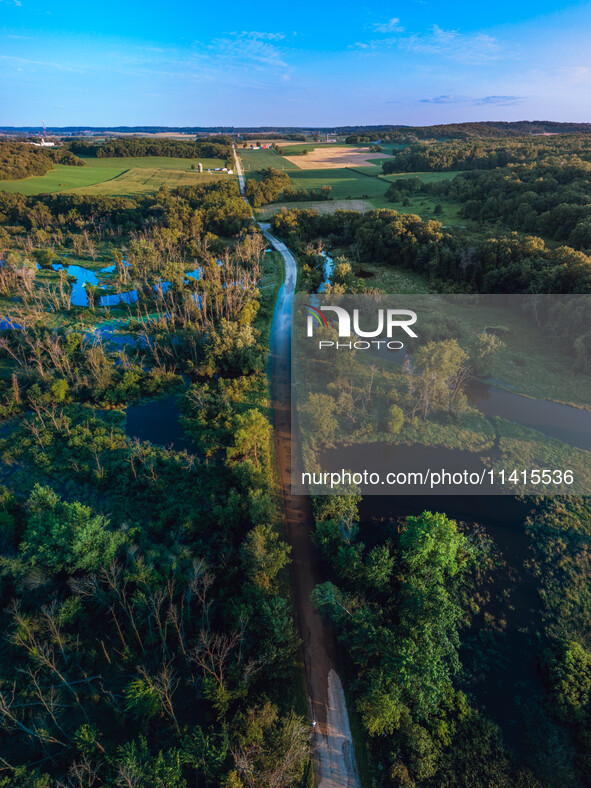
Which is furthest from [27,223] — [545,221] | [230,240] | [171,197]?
[545,221]

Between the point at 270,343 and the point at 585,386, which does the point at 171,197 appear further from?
the point at 585,386

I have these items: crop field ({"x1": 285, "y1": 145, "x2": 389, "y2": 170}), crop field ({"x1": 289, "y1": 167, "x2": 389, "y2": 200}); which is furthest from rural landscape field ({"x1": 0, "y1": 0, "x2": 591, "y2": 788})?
crop field ({"x1": 285, "y1": 145, "x2": 389, "y2": 170})

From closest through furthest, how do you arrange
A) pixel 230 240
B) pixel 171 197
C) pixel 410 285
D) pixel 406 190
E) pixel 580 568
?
pixel 580 568
pixel 410 285
pixel 230 240
pixel 171 197
pixel 406 190

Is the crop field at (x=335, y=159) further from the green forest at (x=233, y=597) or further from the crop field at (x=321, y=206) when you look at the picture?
the green forest at (x=233, y=597)

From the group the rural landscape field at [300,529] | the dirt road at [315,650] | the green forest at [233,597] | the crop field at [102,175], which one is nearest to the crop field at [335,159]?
the crop field at [102,175]

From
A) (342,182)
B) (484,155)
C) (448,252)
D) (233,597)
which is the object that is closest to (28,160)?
(342,182)

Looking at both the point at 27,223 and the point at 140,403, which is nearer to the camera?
the point at 140,403
